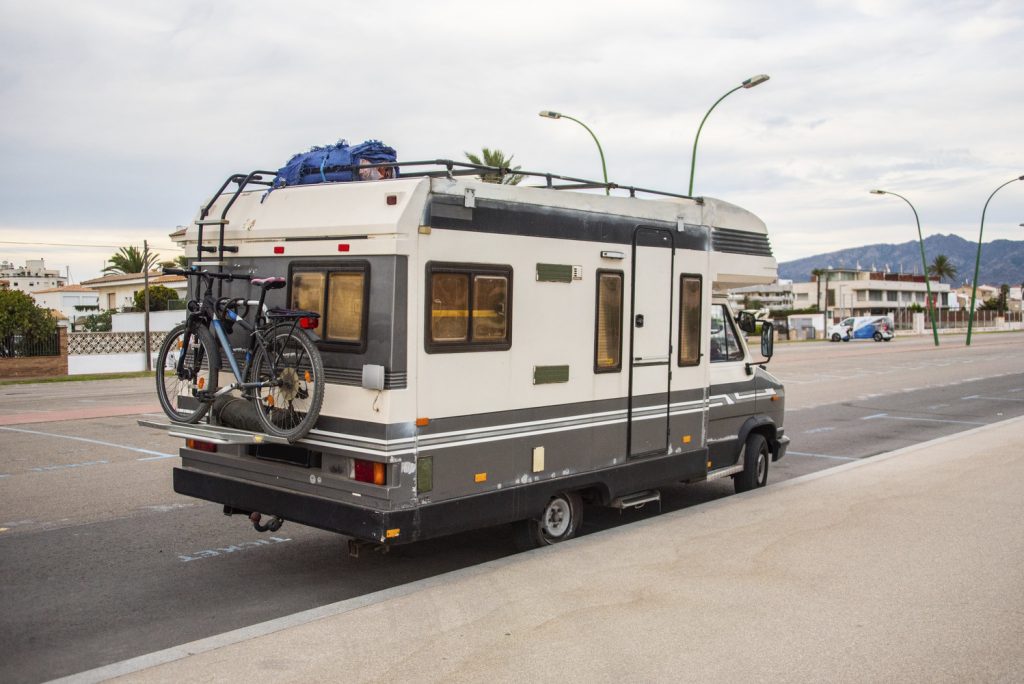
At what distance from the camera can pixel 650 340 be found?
26.5 feet

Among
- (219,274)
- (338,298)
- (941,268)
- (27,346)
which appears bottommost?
(27,346)

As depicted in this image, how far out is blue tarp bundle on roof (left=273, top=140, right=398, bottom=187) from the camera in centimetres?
709

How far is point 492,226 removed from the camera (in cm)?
669

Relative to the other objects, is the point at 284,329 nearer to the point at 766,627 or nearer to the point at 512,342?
the point at 512,342

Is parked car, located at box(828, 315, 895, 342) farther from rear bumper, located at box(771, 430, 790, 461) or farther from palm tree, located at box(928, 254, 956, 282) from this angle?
palm tree, located at box(928, 254, 956, 282)

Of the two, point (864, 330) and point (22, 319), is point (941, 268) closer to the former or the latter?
point (864, 330)

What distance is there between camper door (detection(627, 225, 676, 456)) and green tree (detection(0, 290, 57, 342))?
32610 millimetres

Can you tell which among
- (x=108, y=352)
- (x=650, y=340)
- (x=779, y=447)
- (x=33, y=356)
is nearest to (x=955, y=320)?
(x=108, y=352)

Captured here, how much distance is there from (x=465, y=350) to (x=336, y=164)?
5.94 feet

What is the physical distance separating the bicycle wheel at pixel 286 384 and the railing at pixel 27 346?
3271 centimetres

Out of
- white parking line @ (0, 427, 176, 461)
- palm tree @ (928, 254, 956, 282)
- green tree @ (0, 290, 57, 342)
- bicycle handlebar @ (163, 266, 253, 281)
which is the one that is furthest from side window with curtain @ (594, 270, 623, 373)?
palm tree @ (928, 254, 956, 282)

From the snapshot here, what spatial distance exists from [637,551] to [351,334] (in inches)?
106

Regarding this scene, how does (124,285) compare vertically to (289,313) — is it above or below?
above

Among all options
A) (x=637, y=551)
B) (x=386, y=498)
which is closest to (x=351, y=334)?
(x=386, y=498)
